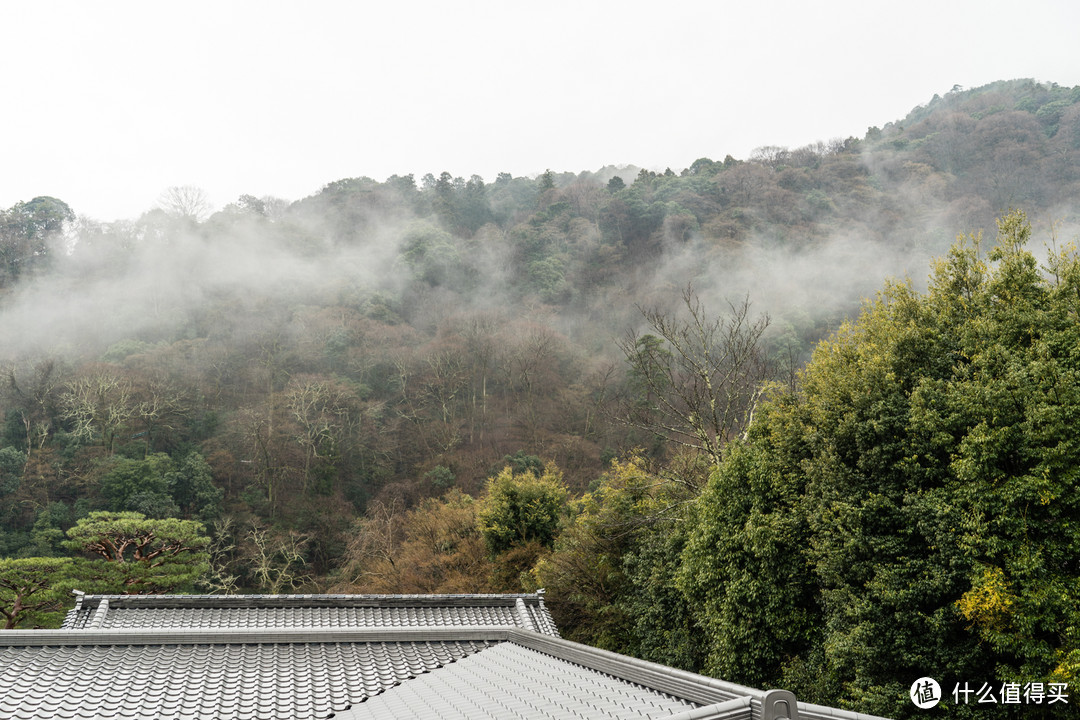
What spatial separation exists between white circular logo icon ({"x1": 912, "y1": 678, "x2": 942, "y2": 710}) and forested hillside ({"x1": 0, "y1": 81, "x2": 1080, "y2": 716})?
0.82 feet

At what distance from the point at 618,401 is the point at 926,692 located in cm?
2499

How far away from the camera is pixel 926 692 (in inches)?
278

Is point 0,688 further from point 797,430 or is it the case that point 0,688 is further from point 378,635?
point 797,430

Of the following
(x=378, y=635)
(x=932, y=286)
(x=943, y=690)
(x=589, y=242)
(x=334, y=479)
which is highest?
(x=589, y=242)

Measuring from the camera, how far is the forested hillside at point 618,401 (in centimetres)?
746

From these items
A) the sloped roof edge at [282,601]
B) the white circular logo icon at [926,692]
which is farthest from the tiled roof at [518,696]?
the white circular logo icon at [926,692]

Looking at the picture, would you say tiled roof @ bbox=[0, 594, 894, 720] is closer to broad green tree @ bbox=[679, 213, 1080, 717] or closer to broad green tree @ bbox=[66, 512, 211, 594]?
broad green tree @ bbox=[679, 213, 1080, 717]

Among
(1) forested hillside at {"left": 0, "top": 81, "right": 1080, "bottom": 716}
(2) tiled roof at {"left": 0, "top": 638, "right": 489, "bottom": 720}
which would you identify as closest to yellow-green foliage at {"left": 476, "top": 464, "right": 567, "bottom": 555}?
(1) forested hillside at {"left": 0, "top": 81, "right": 1080, "bottom": 716}

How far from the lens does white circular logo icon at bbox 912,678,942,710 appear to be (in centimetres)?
696

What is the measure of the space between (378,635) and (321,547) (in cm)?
2108

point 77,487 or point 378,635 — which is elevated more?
point 378,635

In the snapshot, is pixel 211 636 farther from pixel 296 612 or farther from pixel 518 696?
pixel 296 612

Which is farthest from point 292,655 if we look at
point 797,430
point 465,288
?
point 465,288

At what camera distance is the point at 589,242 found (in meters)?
53.0
